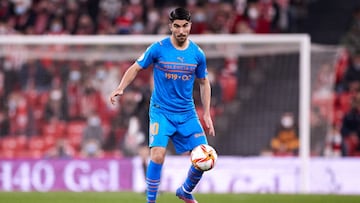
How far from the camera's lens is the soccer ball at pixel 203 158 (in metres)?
10.7

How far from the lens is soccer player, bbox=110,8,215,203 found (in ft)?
35.1

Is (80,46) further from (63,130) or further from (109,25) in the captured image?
(109,25)

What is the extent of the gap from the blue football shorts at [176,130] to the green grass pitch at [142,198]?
2.64 meters

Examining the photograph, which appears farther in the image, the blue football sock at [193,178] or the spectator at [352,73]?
the spectator at [352,73]

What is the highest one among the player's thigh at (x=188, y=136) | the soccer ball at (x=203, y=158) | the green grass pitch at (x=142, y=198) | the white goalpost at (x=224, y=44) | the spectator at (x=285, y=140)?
the white goalpost at (x=224, y=44)

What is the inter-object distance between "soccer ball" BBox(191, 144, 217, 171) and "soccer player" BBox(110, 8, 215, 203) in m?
0.15

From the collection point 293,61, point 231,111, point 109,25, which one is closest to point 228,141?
point 231,111

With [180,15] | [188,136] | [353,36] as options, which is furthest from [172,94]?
[353,36]

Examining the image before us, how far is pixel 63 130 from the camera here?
18.7 meters

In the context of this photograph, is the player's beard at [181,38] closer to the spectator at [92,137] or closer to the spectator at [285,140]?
the spectator at [285,140]

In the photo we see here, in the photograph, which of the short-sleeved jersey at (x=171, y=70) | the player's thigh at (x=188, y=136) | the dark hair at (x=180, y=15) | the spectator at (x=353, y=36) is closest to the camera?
the dark hair at (x=180, y=15)

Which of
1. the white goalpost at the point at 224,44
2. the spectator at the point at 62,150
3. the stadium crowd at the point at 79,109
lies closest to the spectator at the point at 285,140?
the white goalpost at the point at 224,44

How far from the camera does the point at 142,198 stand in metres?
14.4

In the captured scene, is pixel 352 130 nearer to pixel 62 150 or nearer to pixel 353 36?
pixel 353 36
